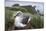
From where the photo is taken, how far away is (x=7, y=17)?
1020mm

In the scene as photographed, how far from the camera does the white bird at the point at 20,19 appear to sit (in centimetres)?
103

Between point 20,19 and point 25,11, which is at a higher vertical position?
point 25,11

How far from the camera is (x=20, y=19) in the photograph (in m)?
1.04

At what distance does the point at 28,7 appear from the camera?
41.7 inches

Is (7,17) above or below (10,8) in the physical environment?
below

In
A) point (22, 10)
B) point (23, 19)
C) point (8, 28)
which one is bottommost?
point (8, 28)

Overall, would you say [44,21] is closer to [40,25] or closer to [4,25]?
[40,25]

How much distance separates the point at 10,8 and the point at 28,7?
227 mm

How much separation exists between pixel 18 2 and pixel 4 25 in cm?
33

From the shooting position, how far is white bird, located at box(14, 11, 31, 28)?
3.39 feet

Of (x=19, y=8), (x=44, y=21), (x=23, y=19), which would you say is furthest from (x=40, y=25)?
(x=19, y=8)
